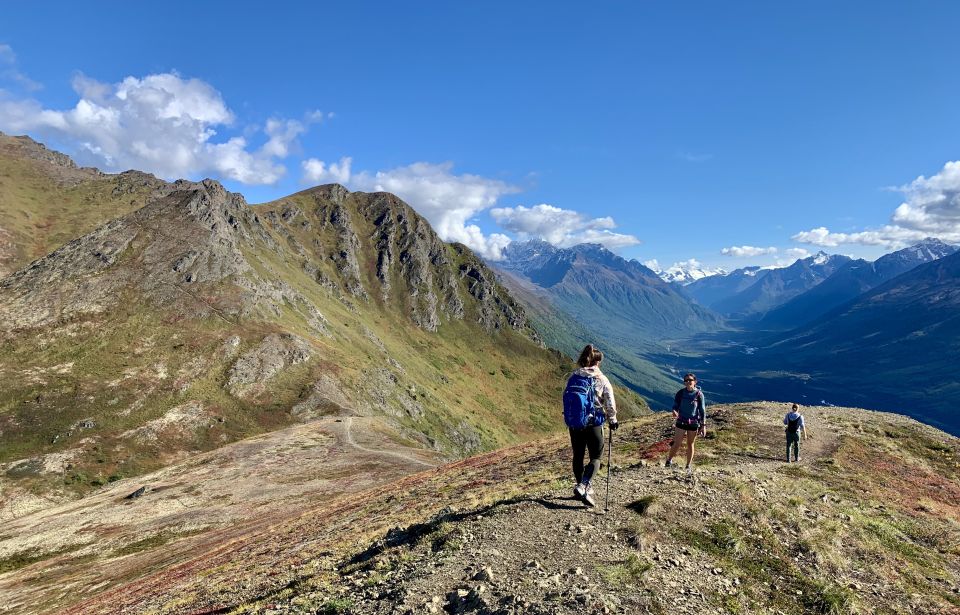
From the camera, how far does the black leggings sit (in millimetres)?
13969

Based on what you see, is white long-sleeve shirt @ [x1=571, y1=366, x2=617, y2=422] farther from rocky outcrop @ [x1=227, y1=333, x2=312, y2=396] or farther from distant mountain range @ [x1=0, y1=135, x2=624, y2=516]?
rocky outcrop @ [x1=227, y1=333, x2=312, y2=396]

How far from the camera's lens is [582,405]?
1364 cm

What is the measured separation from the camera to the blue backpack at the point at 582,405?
13.7m

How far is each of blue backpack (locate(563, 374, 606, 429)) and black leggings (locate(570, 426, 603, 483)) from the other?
253mm

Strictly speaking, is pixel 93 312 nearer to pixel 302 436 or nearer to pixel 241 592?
pixel 302 436

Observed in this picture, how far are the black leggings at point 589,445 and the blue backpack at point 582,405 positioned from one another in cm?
25

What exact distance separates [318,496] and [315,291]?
144 m

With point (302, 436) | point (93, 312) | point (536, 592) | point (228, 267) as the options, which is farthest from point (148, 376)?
point (536, 592)

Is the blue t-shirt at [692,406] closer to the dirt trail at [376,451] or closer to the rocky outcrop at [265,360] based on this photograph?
the dirt trail at [376,451]

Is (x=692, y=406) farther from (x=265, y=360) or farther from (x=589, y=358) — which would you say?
(x=265, y=360)

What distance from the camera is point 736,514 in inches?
587

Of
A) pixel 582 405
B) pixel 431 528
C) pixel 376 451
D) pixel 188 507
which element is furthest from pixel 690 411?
pixel 376 451

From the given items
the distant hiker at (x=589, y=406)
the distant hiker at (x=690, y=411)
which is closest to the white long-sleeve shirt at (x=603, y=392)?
the distant hiker at (x=589, y=406)

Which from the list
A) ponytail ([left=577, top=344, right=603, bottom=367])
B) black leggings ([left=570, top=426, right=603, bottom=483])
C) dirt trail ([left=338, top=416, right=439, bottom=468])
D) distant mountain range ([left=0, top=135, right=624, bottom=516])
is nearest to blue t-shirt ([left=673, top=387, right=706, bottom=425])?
black leggings ([left=570, top=426, right=603, bottom=483])
